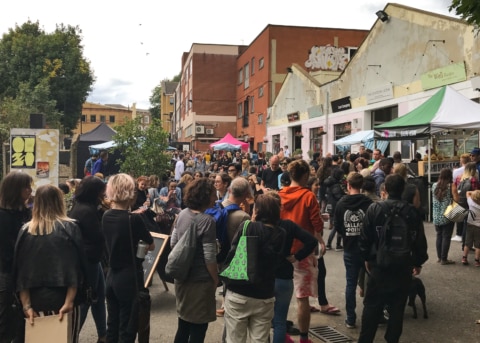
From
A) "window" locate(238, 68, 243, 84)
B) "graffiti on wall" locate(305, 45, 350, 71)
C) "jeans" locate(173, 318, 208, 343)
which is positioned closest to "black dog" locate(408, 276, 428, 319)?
"jeans" locate(173, 318, 208, 343)

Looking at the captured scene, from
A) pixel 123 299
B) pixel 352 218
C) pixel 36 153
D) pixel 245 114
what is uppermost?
pixel 245 114

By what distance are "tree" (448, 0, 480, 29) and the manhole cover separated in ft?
12.1

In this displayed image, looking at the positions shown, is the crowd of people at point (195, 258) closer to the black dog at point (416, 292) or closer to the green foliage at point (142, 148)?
the black dog at point (416, 292)

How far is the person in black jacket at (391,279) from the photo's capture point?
416 cm

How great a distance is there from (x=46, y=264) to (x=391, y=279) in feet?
9.95

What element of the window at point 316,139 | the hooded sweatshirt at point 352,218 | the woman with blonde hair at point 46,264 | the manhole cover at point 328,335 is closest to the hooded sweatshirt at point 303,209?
the hooded sweatshirt at point 352,218

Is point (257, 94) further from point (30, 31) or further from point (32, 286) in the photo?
point (32, 286)

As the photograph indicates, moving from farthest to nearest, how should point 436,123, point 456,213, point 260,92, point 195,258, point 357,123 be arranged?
point 260,92, point 357,123, point 436,123, point 456,213, point 195,258

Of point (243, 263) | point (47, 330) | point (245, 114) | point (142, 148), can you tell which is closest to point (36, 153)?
point (142, 148)

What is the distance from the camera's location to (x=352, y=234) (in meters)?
5.05

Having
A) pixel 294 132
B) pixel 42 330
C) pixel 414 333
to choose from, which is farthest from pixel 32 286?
pixel 294 132

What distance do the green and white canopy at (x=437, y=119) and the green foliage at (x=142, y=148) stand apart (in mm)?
6603

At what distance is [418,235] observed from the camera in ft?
13.9

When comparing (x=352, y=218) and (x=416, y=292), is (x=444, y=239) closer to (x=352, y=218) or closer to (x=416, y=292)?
(x=416, y=292)
